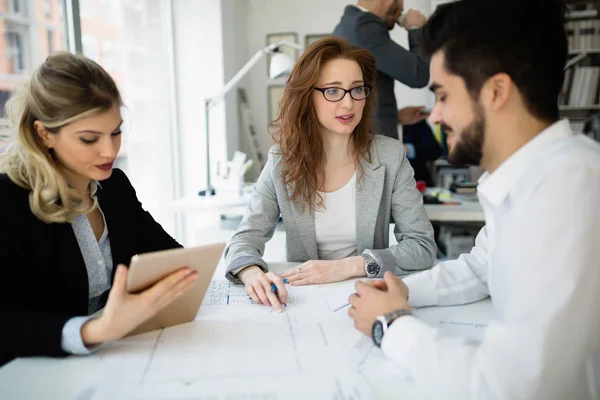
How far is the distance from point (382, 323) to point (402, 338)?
67mm

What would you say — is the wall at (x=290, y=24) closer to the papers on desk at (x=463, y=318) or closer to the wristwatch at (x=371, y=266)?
the wristwatch at (x=371, y=266)

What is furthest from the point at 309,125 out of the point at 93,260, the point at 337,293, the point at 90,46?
the point at 90,46

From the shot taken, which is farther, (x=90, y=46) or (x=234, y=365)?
(x=90, y=46)

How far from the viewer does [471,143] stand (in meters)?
0.85

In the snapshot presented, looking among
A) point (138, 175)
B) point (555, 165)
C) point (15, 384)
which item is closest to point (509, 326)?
point (555, 165)

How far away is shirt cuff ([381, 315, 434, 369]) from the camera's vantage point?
0.78 meters

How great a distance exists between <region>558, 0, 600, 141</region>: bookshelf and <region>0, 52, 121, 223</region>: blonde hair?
371 centimetres

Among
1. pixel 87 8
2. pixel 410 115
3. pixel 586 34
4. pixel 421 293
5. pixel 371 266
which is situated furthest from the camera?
pixel 586 34

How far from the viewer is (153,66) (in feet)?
11.2

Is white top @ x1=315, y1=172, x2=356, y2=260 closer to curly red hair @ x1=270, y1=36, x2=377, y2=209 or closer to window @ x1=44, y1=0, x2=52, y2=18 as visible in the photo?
curly red hair @ x1=270, y1=36, x2=377, y2=209

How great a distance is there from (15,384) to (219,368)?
309 mm

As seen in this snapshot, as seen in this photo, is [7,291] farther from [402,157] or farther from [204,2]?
[204,2]

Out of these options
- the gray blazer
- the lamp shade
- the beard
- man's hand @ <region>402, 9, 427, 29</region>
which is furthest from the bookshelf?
the beard

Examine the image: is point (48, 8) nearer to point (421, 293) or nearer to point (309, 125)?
point (309, 125)
